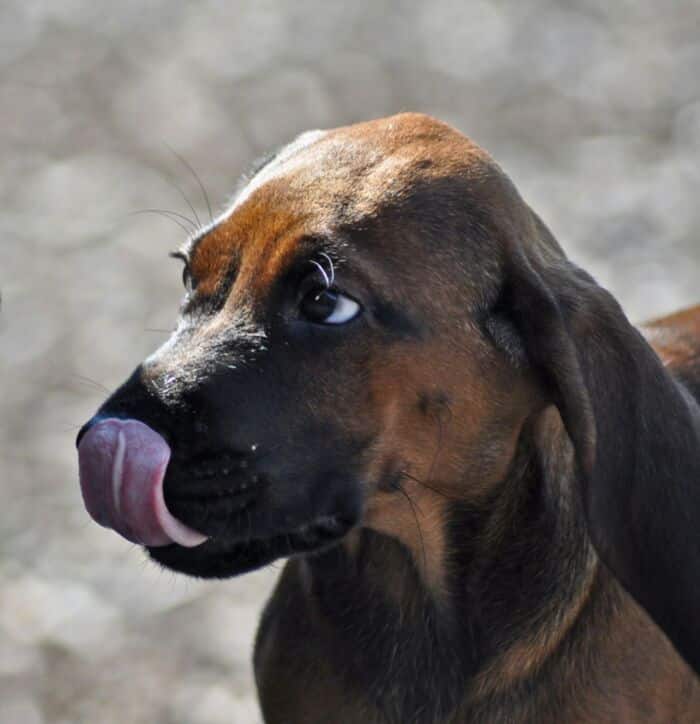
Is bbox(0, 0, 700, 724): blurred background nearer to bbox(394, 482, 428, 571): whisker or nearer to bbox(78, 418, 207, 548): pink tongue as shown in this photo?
bbox(394, 482, 428, 571): whisker

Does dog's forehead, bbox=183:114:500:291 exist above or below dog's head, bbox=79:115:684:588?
above

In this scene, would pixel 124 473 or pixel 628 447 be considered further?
pixel 628 447

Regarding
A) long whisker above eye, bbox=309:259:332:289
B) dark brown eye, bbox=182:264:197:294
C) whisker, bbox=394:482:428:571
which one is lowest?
whisker, bbox=394:482:428:571

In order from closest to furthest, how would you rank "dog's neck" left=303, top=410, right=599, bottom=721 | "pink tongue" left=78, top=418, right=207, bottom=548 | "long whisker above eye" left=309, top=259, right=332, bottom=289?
"pink tongue" left=78, top=418, right=207, bottom=548
"long whisker above eye" left=309, top=259, right=332, bottom=289
"dog's neck" left=303, top=410, right=599, bottom=721

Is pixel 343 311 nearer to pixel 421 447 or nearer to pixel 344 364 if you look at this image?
pixel 344 364

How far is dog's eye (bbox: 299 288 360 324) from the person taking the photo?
3574mm

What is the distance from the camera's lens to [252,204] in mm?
3783

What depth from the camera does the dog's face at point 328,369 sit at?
11.5 ft

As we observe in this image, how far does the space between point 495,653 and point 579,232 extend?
3.84 m

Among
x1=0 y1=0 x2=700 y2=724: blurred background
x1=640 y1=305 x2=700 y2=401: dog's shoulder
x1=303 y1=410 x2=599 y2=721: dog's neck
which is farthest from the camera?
x1=0 y1=0 x2=700 y2=724: blurred background

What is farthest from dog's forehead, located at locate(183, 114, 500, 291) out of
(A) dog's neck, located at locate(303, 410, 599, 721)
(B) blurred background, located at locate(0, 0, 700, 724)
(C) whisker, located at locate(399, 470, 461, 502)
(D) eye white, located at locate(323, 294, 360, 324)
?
(B) blurred background, located at locate(0, 0, 700, 724)

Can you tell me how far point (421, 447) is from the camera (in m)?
3.75

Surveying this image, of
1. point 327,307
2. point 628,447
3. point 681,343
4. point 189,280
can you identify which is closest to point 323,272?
point 327,307

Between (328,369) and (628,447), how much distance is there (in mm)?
685
